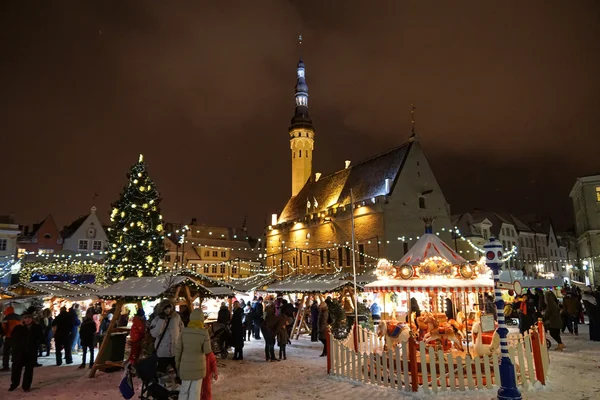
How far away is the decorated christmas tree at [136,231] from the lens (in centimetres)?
2745

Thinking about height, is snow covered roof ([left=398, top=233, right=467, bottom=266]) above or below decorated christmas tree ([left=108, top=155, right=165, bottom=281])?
below

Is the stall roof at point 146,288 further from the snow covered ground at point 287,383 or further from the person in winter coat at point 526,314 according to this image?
the person in winter coat at point 526,314

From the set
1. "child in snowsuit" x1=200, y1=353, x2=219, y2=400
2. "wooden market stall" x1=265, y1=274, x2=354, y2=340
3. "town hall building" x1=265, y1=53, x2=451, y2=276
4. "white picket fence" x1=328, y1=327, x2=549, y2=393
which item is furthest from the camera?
"town hall building" x1=265, y1=53, x2=451, y2=276

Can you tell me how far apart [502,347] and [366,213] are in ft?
104

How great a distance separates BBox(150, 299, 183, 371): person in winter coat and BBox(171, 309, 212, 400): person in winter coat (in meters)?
1.18

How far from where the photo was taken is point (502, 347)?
27.0ft

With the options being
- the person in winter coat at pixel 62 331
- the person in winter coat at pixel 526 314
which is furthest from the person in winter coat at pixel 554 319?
the person in winter coat at pixel 62 331

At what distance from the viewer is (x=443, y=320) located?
12.7 meters

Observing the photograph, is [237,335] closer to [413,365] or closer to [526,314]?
[413,365]

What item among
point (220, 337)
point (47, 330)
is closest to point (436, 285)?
point (220, 337)

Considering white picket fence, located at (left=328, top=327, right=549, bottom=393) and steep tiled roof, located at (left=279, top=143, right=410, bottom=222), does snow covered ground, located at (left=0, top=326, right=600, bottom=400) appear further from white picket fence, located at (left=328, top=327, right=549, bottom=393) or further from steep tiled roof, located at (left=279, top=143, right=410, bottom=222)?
steep tiled roof, located at (left=279, top=143, right=410, bottom=222)

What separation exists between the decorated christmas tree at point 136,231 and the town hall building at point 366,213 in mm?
11242

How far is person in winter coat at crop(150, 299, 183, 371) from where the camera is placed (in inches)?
317

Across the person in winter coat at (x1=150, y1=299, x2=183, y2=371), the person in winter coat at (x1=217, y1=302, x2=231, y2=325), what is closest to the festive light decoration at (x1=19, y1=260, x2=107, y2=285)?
the person in winter coat at (x1=217, y1=302, x2=231, y2=325)
